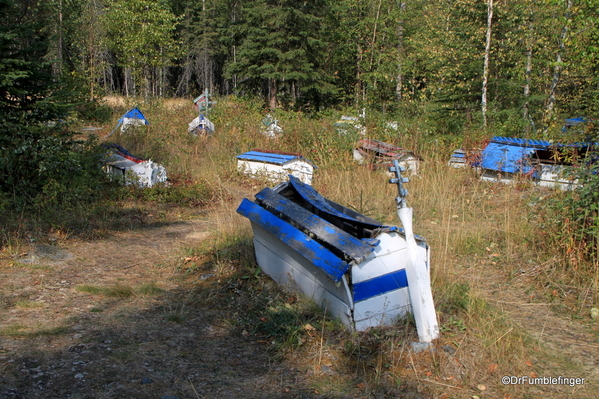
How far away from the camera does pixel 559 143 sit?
740cm

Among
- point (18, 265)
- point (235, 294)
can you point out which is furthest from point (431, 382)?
point (18, 265)

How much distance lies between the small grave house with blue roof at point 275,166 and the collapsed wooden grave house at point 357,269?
18.0ft

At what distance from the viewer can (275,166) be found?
9969mm

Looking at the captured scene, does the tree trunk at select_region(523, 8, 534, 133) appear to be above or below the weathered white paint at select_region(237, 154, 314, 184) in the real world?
above

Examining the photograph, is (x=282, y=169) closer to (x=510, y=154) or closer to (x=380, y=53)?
(x=510, y=154)

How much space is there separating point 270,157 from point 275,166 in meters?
0.30

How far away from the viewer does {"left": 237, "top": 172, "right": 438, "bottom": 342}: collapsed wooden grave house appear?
3.40m

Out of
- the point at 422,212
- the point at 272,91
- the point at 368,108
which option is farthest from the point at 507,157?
the point at 272,91

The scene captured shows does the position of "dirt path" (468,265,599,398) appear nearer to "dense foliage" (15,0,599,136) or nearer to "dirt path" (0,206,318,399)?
"dirt path" (0,206,318,399)

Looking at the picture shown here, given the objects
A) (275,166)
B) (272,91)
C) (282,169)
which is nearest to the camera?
(282,169)

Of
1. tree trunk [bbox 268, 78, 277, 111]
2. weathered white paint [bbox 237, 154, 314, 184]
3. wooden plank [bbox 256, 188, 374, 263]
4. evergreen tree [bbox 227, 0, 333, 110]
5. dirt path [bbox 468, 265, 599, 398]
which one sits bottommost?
dirt path [bbox 468, 265, 599, 398]

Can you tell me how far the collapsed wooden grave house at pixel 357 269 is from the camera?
3400mm

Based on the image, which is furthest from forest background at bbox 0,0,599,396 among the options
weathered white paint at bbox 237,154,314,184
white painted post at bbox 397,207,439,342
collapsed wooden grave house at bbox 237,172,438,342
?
weathered white paint at bbox 237,154,314,184

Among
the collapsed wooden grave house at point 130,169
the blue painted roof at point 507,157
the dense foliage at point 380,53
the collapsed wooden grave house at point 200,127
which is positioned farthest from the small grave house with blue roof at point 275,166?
the dense foliage at point 380,53
